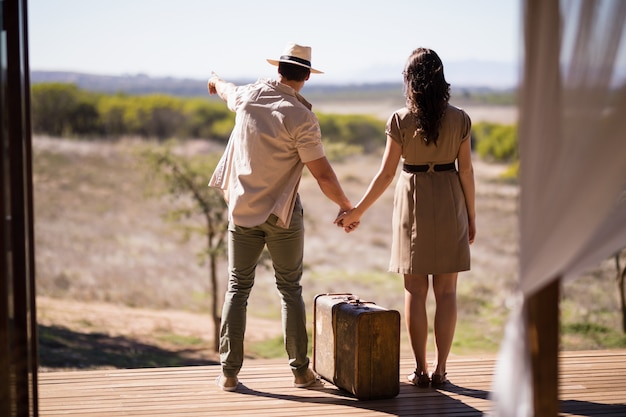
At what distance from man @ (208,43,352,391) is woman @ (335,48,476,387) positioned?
302 mm

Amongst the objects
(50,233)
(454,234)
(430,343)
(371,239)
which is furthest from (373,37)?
(454,234)

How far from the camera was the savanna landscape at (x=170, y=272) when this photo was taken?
1377 cm

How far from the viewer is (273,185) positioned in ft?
13.5

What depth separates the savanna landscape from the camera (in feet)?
45.2

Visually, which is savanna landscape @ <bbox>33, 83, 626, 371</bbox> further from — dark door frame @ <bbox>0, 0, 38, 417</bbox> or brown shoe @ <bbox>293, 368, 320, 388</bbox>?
dark door frame @ <bbox>0, 0, 38, 417</bbox>

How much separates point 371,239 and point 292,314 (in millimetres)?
18229

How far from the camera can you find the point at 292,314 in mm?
4246

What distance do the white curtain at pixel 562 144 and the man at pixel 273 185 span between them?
1.44m

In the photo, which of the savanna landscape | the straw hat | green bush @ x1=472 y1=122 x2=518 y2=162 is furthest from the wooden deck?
green bush @ x1=472 y1=122 x2=518 y2=162

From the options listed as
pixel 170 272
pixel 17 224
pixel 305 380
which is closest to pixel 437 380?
pixel 305 380

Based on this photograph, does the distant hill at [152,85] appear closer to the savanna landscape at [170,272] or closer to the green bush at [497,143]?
the savanna landscape at [170,272]

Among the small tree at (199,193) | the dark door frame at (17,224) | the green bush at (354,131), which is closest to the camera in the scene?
the dark door frame at (17,224)

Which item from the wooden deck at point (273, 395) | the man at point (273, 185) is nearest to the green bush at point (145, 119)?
the wooden deck at point (273, 395)

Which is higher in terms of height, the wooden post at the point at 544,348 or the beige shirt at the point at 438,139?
the beige shirt at the point at 438,139
